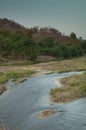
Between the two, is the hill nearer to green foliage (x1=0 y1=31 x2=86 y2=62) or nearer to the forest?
the forest

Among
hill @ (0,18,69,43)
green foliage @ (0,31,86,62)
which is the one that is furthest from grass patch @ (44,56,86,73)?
hill @ (0,18,69,43)

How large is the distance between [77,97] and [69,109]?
9.12 feet

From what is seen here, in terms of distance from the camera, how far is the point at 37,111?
1927 cm

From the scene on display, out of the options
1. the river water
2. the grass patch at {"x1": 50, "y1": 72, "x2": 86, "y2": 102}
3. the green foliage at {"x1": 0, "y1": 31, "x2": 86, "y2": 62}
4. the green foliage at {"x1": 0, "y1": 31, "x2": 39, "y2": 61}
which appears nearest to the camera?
the river water

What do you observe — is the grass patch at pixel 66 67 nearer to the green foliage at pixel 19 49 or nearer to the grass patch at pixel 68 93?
the green foliage at pixel 19 49

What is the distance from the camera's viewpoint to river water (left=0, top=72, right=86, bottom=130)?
51.7 ft

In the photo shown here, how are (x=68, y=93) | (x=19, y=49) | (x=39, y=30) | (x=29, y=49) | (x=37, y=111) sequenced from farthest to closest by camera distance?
1. (x=39, y=30)
2. (x=19, y=49)
3. (x=29, y=49)
4. (x=68, y=93)
5. (x=37, y=111)

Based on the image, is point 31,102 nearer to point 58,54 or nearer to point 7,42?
Result: point 7,42

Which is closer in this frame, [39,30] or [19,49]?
[19,49]

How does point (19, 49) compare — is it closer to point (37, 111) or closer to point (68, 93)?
point (68, 93)

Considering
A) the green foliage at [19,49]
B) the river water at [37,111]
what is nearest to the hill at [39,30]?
the green foliage at [19,49]

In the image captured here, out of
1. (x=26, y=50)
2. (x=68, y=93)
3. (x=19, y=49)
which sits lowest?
(x=68, y=93)

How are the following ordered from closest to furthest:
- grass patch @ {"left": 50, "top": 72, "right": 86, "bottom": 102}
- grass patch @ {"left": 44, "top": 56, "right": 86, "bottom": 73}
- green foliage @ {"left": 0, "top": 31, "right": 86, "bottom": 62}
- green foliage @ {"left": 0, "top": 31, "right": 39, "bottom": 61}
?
grass patch @ {"left": 50, "top": 72, "right": 86, "bottom": 102} → grass patch @ {"left": 44, "top": 56, "right": 86, "bottom": 73} → green foliage @ {"left": 0, "top": 31, "right": 39, "bottom": 61} → green foliage @ {"left": 0, "top": 31, "right": 86, "bottom": 62}

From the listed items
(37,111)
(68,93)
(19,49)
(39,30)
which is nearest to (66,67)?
(68,93)
